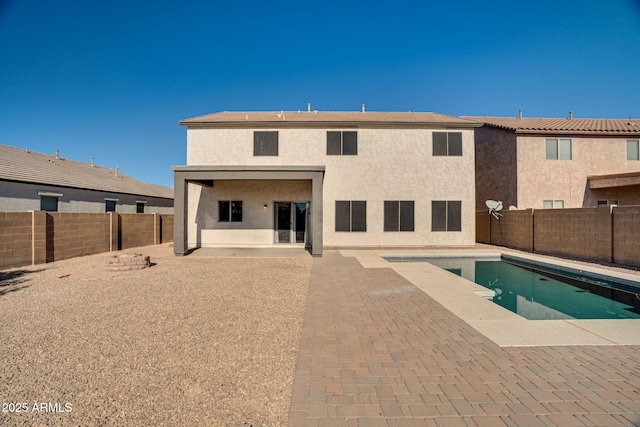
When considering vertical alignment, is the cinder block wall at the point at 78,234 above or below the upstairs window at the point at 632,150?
below

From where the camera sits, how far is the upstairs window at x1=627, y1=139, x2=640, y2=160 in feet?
54.1

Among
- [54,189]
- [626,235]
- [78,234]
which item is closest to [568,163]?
[626,235]

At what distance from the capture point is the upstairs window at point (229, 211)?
14359 mm

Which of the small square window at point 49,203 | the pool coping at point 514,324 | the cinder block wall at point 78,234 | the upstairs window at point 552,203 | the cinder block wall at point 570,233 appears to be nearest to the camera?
the pool coping at point 514,324

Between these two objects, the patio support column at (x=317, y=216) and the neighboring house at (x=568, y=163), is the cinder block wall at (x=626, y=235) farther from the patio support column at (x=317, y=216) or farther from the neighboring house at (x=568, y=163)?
the patio support column at (x=317, y=216)

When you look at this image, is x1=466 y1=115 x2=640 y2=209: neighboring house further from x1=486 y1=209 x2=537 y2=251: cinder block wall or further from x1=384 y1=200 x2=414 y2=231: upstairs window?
x1=384 y1=200 x2=414 y2=231: upstairs window

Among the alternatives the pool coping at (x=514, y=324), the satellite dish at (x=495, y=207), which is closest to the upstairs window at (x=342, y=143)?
the satellite dish at (x=495, y=207)

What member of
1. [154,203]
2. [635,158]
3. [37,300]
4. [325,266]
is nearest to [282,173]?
[325,266]

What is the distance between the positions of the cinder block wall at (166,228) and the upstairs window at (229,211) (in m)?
4.87

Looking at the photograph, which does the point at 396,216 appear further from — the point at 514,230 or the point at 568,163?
the point at 568,163

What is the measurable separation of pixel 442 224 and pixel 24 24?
62.1 feet

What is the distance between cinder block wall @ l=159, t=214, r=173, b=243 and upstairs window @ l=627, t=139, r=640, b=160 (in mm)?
27278

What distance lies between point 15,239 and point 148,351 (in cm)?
929

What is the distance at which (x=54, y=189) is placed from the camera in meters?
A: 15.1
